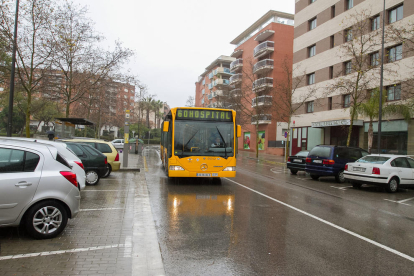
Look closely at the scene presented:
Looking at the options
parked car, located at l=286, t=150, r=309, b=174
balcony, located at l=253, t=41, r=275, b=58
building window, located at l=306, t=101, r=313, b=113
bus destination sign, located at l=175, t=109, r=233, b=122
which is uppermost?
balcony, located at l=253, t=41, r=275, b=58

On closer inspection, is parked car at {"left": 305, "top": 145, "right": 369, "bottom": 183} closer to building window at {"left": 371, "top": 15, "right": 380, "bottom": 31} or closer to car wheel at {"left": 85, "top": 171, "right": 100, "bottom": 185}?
car wheel at {"left": 85, "top": 171, "right": 100, "bottom": 185}

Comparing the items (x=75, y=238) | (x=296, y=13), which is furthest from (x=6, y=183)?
(x=296, y=13)

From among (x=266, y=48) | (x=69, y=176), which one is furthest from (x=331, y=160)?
(x=266, y=48)

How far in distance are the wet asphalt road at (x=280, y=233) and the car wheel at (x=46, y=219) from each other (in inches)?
63.5

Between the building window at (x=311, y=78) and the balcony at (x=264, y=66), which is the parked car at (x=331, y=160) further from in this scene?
the balcony at (x=264, y=66)

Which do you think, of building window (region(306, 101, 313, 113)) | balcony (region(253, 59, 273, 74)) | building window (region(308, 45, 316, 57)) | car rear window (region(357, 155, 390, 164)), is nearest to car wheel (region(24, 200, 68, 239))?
car rear window (region(357, 155, 390, 164))

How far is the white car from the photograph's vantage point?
39.0ft

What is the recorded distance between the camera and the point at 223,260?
170 inches

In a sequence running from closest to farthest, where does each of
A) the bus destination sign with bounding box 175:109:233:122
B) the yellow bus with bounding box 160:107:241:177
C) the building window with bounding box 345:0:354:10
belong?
the yellow bus with bounding box 160:107:241:177
the bus destination sign with bounding box 175:109:233:122
the building window with bounding box 345:0:354:10

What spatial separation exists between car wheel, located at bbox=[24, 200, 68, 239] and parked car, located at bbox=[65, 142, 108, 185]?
6126 mm

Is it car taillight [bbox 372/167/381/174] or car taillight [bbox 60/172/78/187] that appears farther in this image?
car taillight [bbox 372/167/381/174]

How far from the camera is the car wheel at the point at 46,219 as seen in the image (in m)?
4.88

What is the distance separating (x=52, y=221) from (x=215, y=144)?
276 inches

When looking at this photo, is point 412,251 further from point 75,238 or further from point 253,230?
point 75,238
